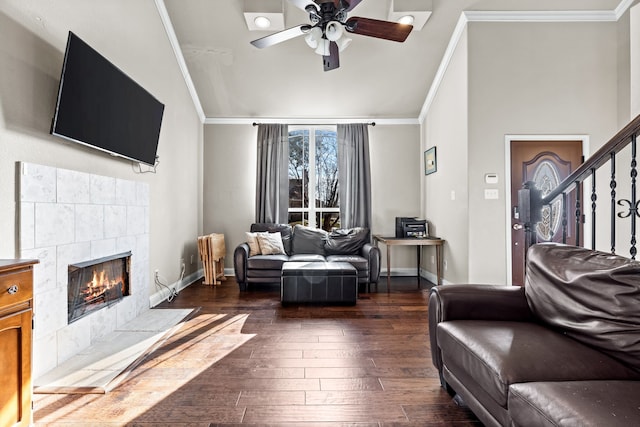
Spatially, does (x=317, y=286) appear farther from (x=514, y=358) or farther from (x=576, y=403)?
(x=576, y=403)

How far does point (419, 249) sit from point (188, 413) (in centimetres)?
411

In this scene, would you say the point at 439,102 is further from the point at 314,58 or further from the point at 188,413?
the point at 188,413

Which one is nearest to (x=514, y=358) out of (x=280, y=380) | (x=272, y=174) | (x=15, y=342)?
(x=280, y=380)

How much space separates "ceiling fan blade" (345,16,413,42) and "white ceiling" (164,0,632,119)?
1150 millimetres

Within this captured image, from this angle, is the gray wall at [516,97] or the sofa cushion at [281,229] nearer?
the gray wall at [516,97]

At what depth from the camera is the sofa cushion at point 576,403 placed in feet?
3.13

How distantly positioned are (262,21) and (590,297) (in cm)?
400

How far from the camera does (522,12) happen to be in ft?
12.6

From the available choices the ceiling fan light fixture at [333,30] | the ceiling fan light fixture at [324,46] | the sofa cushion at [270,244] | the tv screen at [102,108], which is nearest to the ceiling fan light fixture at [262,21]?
the ceiling fan light fixture at [324,46]

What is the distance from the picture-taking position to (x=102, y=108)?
2.63 m

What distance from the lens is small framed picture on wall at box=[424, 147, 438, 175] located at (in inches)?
195

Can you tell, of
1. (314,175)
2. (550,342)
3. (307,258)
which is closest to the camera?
(550,342)

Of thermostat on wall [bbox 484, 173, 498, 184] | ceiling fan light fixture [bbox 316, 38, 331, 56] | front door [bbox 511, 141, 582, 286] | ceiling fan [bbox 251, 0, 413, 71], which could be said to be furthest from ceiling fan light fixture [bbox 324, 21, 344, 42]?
front door [bbox 511, 141, 582, 286]

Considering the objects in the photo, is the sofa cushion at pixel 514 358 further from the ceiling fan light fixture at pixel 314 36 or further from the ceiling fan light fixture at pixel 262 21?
the ceiling fan light fixture at pixel 262 21
